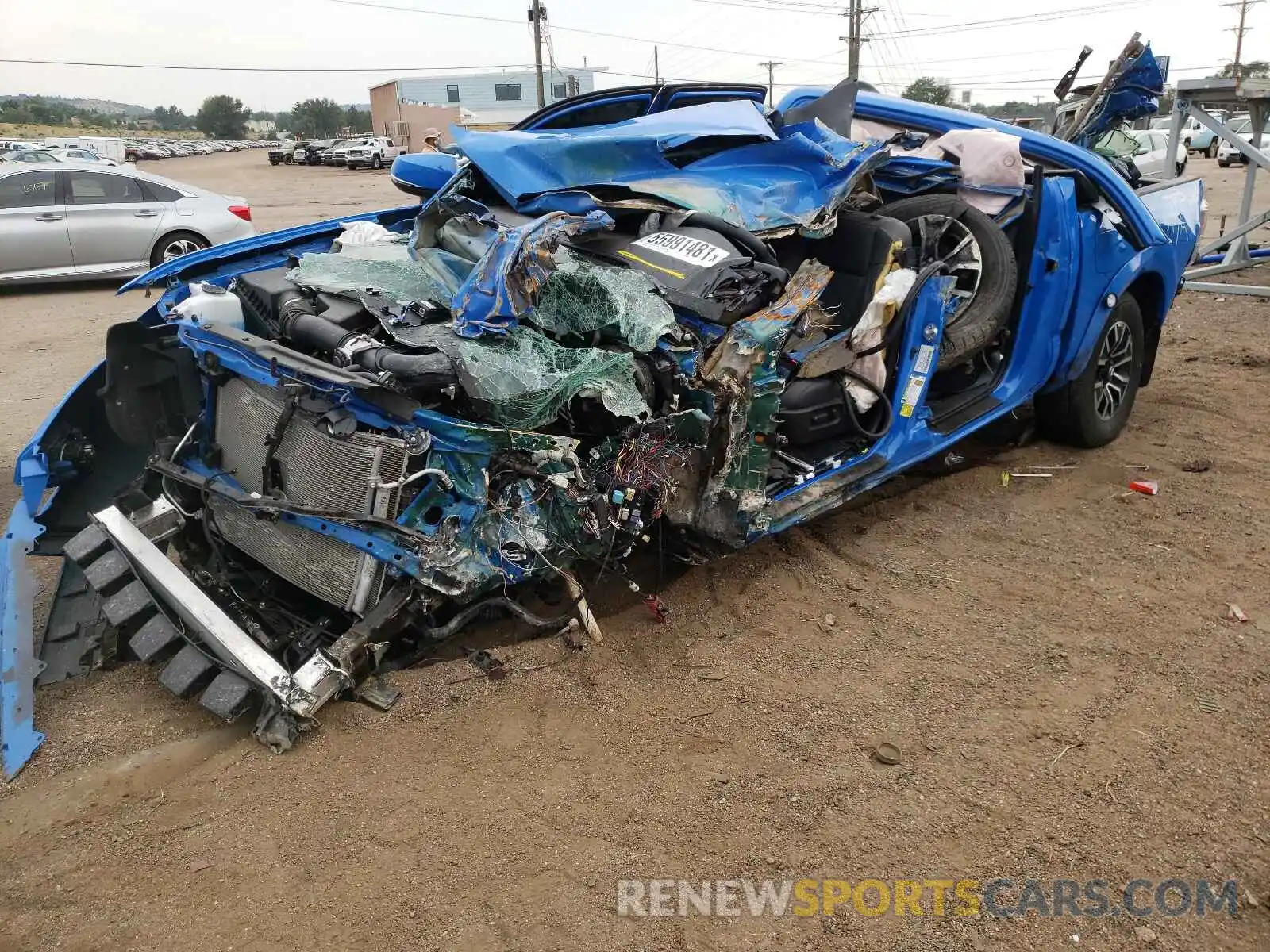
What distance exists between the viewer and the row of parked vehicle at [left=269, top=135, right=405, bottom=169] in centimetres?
3662

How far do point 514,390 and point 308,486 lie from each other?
0.82m

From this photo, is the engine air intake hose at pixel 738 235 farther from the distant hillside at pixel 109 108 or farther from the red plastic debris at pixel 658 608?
the distant hillside at pixel 109 108

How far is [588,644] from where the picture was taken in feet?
11.1

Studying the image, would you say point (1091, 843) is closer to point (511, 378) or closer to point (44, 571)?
point (511, 378)

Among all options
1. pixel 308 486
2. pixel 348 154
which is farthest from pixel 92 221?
pixel 348 154

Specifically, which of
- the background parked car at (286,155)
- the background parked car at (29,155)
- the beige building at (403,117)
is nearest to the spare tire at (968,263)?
the background parked car at (29,155)

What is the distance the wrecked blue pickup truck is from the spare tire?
0.05ft

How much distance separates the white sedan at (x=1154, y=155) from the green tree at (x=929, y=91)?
20619 mm

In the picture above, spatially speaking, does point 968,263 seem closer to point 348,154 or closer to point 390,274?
point 390,274

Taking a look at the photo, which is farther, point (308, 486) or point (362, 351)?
point (308, 486)

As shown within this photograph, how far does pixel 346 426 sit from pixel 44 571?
7.09ft

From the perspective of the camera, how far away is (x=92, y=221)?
10.5 m

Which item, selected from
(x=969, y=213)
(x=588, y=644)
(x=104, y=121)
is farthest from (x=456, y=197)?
(x=104, y=121)

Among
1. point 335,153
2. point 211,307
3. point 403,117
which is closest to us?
point 211,307
